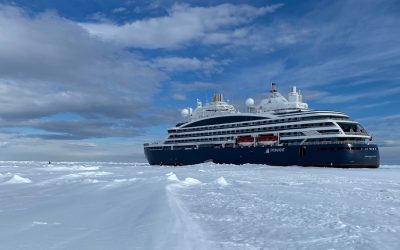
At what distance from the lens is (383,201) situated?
1577 centimetres

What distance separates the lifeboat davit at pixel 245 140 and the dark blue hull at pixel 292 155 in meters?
1.29

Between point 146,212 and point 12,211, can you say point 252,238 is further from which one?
point 12,211

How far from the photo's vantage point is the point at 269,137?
67188mm

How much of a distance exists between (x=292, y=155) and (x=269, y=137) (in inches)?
245

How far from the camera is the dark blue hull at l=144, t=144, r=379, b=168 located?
5697cm

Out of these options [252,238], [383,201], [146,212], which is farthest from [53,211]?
[383,201]

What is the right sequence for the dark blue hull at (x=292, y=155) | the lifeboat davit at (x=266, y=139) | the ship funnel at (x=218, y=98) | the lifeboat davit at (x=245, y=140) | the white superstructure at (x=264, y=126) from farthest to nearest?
the ship funnel at (x=218, y=98) → the lifeboat davit at (x=245, y=140) → the lifeboat davit at (x=266, y=139) → the white superstructure at (x=264, y=126) → the dark blue hull at (x=292, y=155)

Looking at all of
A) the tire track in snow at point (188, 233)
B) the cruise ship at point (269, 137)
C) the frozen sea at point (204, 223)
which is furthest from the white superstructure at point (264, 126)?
the tire track in snow at point (188, 233)

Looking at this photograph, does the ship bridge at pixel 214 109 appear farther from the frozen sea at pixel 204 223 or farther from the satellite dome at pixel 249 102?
the frozen sea at pixel 204 223

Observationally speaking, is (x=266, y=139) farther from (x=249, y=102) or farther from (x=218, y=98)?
(x=218, y=98)

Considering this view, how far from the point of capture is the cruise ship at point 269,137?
191 ft

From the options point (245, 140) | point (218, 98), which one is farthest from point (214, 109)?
point (245, 140)

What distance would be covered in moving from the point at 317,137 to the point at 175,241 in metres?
55.4

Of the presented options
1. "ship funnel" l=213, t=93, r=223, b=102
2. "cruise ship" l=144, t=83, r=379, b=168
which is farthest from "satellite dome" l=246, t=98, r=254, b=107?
"ship funnel" l=213, t=93, r=223, b=102
